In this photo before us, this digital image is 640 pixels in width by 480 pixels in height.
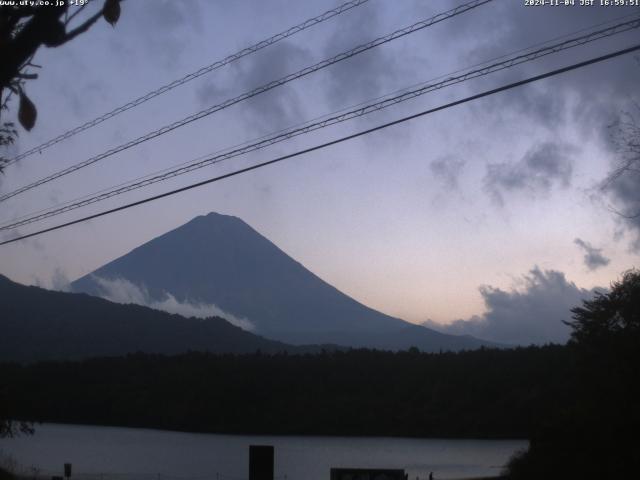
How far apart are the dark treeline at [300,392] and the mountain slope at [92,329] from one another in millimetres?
38924

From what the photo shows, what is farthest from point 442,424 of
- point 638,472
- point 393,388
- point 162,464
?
point 638,472

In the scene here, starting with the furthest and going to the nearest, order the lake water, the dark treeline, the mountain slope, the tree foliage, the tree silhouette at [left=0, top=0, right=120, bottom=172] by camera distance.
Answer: the mountain slope < the dark treeline < the lake water < the tree foliage < the tree silhouette at [left=0, top=0, right=120, bottom=172]

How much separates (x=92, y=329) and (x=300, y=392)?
244ft

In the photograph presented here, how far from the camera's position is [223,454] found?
290 feet

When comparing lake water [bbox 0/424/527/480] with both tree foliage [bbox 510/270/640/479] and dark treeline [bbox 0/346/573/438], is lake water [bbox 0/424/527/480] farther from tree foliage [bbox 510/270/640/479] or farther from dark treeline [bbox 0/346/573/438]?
tree foliage [bbox 510/270/640/479]

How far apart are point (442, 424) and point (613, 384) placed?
285ft

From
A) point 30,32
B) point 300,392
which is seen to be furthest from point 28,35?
point 300,392

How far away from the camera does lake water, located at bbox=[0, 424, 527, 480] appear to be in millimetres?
71750

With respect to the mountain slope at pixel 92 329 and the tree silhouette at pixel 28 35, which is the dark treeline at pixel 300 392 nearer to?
the mountain slope at pixel 92 329

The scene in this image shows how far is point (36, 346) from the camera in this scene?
15938 cm

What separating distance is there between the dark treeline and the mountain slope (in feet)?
128

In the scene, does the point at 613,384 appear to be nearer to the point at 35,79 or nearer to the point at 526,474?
the point at 526,474

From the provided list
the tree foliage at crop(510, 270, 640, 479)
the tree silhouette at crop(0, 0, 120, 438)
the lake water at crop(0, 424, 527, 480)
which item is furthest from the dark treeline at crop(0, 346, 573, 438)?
the tree silhouette at crop(0, 0, 120, 438)

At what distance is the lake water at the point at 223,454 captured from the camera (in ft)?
235
